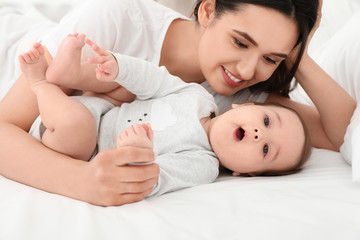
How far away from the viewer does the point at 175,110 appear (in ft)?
3.87

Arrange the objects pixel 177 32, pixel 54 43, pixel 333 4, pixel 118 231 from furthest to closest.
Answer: pixel 333 4, pixel 177 32, pixel 54 43, pixel 118 231

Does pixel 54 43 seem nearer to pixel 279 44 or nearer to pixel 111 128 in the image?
pixel 111 128

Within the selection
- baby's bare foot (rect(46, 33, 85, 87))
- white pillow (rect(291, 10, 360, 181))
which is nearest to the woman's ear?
baby's bare foot (rect(46, 33, 85, 87))

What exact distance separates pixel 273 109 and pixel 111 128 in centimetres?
50

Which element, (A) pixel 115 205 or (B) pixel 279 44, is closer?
(A) pixel 115 205

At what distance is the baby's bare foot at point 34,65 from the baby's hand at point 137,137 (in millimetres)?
397

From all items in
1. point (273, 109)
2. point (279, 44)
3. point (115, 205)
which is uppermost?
point (279, 44)

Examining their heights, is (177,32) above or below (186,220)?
above

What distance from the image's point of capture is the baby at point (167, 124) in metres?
1.01

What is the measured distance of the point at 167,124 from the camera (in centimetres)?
114

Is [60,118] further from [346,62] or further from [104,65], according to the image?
[346,62]

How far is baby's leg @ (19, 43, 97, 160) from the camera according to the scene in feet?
3.21

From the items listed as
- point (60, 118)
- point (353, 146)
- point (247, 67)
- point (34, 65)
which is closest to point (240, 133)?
point (247, 67)

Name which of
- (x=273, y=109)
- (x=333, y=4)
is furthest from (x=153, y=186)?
(x=333, y=4)
